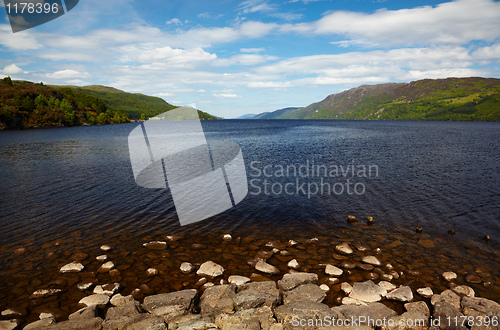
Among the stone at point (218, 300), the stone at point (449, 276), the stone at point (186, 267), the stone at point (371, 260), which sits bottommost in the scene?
the stone at point (449, 276)

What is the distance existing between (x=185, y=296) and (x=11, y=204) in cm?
2339

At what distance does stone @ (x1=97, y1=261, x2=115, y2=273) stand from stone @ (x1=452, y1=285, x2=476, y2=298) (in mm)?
17347

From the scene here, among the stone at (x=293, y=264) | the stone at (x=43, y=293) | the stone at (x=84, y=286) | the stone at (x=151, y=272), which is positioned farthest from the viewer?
the stone at (x=293, y=264)

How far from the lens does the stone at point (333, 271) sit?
45.9 feet

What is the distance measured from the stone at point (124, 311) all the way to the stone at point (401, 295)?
10899mm

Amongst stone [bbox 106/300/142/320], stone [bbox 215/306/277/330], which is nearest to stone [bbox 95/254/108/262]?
stone [bbox 106/300/142/320]

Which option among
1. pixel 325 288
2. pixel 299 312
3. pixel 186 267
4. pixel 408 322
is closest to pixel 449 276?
pixel 408 322

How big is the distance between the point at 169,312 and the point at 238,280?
3811mm

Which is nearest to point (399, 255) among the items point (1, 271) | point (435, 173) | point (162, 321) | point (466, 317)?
point (466, 317)

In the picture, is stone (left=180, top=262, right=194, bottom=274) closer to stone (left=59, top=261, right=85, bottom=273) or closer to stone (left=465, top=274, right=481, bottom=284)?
stone (left=59, top=261, right=85, bottom=273)

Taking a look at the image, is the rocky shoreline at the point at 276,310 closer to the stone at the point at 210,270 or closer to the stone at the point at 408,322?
the stone at the point at 408,322

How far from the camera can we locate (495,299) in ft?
39.9

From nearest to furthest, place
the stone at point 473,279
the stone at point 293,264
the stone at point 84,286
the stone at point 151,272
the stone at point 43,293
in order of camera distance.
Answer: the stone at point 43,293, the stone at point 84,286, the stone at point 473,279, the stone at point 151,272, the stone at point 293,264

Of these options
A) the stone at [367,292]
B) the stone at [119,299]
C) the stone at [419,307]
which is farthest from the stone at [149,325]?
the stone at [419,307]
